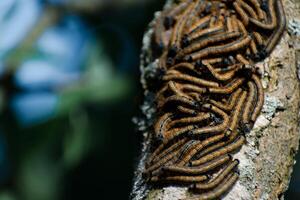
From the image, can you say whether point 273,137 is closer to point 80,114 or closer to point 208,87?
point 208,87

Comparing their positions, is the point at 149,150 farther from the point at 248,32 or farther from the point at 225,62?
the point at 248,32

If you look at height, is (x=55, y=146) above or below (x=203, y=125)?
below

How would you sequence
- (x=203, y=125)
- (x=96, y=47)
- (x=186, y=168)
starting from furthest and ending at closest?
(x=96, y=47), (x=203, y=125), (x=186, y=168)

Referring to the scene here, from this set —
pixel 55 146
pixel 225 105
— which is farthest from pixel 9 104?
pixel 225 105
